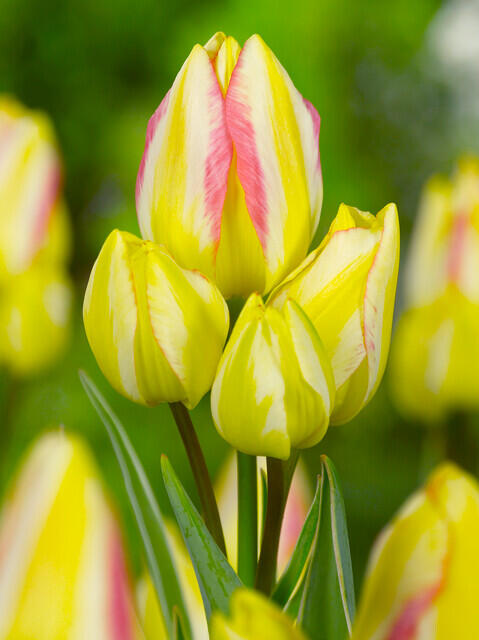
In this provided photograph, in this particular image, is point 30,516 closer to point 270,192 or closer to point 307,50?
point 270,192

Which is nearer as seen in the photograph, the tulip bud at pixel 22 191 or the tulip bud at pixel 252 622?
the tulip bud at pixel 252 622

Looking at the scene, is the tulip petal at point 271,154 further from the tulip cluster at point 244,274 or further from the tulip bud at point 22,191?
the tulip bud at point 22,191

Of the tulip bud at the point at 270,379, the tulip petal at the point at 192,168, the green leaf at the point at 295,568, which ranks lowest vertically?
the green leaf at the point at 295,568

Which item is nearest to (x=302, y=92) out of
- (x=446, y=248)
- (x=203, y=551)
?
(x=446, y=248)

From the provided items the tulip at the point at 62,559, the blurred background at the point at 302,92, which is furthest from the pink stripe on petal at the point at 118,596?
the blurred background at the point at 302,92

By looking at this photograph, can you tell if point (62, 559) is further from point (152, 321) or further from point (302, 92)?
point (302, 92)

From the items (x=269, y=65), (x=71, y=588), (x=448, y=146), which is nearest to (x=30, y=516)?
(x=71, y=588)

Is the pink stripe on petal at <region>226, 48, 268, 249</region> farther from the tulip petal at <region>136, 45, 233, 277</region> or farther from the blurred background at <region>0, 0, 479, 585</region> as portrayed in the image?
the blurred background at <region>0, 0, 479, 585</region>
